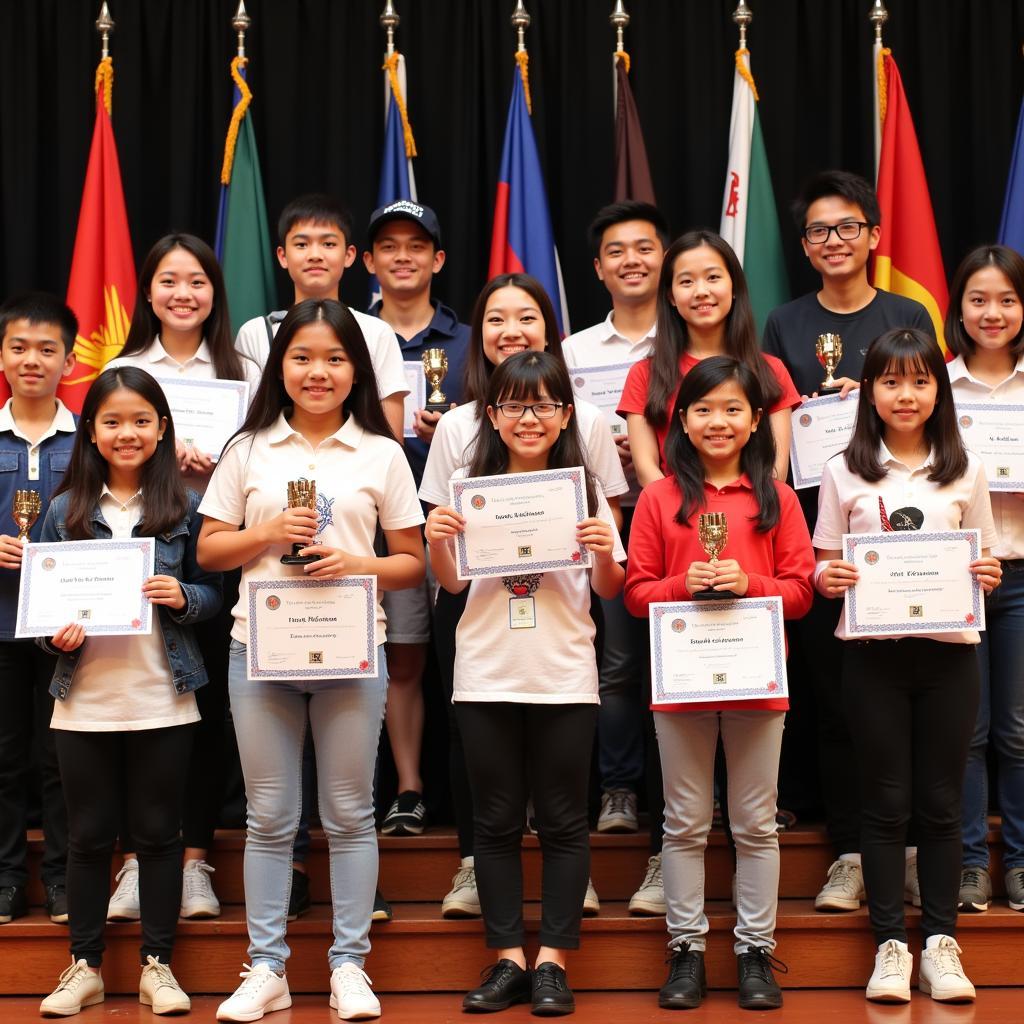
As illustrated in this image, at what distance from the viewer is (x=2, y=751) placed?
158 inches

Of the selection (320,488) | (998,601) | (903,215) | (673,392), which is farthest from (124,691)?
(903,215)

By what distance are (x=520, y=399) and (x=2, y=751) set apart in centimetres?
186

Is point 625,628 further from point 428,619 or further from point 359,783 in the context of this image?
point 359,783

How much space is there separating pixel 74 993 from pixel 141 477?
55.7 inches

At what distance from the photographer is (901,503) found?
12.4ft

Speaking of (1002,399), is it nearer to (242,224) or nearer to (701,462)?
(701,462)

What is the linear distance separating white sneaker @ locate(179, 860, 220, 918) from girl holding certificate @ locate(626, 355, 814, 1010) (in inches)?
52.2

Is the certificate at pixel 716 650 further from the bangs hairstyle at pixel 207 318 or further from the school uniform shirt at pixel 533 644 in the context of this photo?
the bangs hairstyle at pixel 207 318

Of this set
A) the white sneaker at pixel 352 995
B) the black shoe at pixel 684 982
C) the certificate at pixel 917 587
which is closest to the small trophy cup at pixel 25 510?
the white sneaker at pixel 352 995

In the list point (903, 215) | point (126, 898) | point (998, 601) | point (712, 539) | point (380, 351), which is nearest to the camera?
point (712, 539)

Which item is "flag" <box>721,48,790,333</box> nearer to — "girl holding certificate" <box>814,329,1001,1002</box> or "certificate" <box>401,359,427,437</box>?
"certificate" <box>401,359,427,437</box>

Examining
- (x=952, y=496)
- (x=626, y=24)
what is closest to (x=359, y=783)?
(x=952, y=496)

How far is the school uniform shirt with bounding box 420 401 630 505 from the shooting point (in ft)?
12.8

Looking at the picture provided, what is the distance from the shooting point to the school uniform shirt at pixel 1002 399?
161 inches
